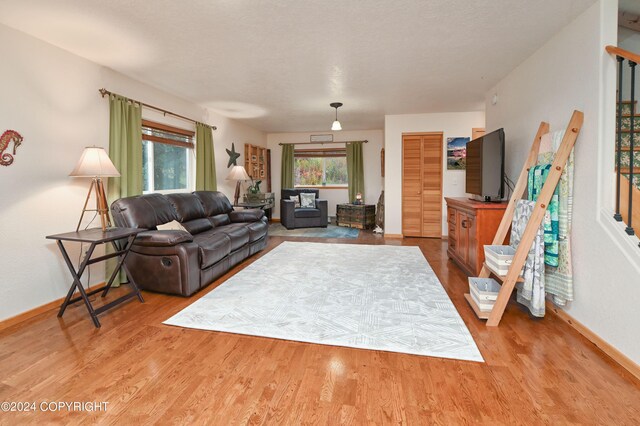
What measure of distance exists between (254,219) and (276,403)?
3684 mm

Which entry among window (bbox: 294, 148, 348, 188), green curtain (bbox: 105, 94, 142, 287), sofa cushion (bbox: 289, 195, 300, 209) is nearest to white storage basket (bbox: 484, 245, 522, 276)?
green curtain (bbox: 105, 94, 142, 287)

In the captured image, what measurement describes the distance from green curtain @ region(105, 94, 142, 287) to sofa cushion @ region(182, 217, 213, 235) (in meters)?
0.71

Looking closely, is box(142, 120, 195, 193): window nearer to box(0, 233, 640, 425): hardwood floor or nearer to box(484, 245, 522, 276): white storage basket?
box(0, 233, 640, 425): hardwood floor

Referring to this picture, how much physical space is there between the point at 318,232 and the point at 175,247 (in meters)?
4.00

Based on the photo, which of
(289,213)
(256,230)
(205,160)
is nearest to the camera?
(256,230)

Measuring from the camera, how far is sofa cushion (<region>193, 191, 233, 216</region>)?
4656 mm

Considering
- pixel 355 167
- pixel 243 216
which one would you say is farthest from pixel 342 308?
pixel 355 167

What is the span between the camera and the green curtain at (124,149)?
11.4 feet

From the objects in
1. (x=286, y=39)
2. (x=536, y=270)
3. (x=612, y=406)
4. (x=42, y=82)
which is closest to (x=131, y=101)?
(x=42, y=82)

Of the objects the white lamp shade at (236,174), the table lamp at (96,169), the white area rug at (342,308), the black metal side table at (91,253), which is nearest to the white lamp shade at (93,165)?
the table lamp at (96,169)

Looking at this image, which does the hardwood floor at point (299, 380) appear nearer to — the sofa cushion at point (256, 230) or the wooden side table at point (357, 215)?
the sofa cushion at point (256, 230)

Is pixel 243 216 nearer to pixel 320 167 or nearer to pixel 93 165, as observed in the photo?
pixel 93 165

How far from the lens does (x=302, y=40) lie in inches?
111
